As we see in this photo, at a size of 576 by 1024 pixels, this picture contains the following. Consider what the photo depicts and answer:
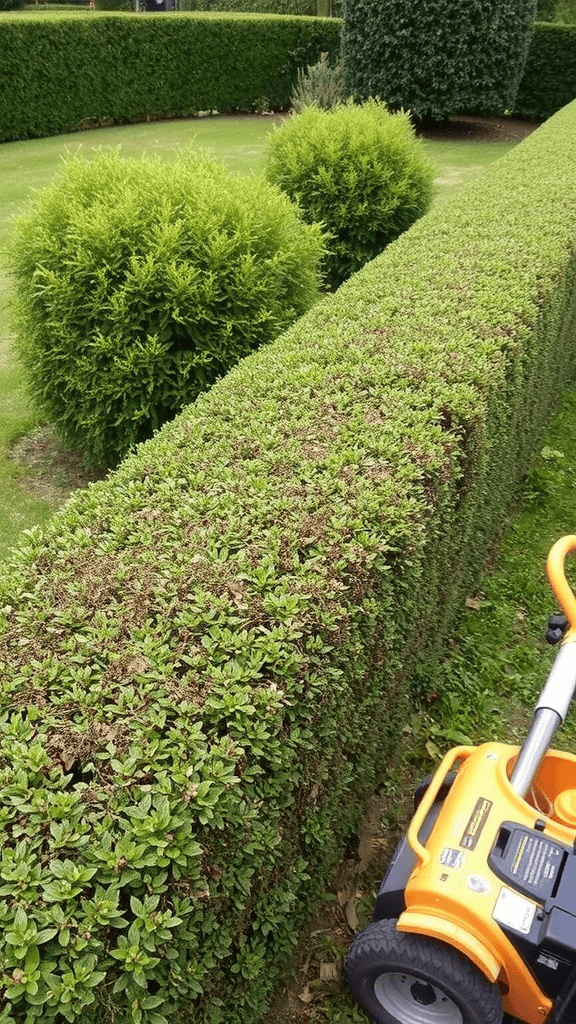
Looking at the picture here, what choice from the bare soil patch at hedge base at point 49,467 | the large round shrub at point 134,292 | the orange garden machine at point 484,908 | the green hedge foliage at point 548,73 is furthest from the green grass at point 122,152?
the orange garden machine at point 484,908

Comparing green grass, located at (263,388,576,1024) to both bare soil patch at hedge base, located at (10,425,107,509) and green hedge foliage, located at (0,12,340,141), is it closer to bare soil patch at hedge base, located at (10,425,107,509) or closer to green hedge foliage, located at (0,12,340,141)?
bare soil patch at hedge base, located at (10,425,107,509)

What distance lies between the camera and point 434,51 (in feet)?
54.4

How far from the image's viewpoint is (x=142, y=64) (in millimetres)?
19484

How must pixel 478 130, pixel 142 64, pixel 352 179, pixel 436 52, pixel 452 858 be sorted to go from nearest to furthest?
pixel 452 858 → pixel 352 179 → pixel 436 52 → pixel 142 64 → pixel 478 130

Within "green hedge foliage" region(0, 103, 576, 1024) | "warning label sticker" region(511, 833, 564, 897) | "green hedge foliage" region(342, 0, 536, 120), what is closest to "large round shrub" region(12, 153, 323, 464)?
"green hedge foliage" region(0, 103, 576, 1024)

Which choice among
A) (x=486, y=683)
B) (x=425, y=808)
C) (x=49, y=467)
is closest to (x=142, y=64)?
(x=49, y=467)

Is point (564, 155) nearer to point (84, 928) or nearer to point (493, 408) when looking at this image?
point (493, 408)

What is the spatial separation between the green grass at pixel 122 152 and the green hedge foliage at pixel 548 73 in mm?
3543

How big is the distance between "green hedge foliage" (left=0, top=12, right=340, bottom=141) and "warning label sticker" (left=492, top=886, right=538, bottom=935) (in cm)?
1936

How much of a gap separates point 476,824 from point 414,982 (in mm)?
578

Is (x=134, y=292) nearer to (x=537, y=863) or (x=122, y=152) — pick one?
(x=537, y=863)

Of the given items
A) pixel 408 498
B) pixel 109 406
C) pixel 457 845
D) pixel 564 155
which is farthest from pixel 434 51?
pixel 457 845

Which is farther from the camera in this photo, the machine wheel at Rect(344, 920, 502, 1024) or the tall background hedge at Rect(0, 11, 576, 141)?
the tall background hedge at Rect(0, 11, 576, 141)

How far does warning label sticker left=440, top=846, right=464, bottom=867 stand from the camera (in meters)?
2.15
